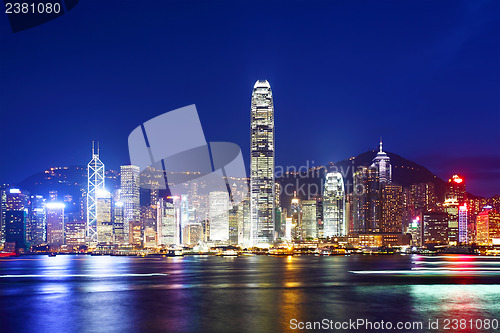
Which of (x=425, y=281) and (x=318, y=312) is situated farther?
(x=425, y=281)

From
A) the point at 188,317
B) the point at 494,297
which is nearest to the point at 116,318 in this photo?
the point at 188,317

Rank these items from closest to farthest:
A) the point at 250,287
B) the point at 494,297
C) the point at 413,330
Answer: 1. the point at 413,330
2. the point at 494,297
3. the point at 250,287

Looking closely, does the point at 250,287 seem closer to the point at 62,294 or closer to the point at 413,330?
the point at 62,294

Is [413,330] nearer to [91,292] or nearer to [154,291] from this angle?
[154,291]

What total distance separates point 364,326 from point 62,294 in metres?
30.4

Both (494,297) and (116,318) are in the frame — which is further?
(494,297)

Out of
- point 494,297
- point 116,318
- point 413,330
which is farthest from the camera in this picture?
point 494,297

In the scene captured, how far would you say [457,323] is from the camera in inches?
1313

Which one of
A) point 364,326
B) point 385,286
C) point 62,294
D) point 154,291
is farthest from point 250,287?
point 364,326

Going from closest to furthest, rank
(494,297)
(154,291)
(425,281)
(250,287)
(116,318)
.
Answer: (116,318)
(494,297)
(154,291)
(250,287)
(425,281)

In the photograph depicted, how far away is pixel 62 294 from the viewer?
5159cm

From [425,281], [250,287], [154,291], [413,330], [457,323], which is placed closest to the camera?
[413,330]

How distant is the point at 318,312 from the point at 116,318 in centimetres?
1278

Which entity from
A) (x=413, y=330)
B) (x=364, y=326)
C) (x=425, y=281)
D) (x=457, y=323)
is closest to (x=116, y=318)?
(x=364, y=326)
